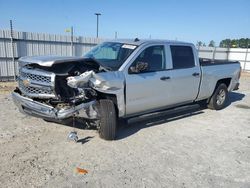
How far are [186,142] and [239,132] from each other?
5.43 feet

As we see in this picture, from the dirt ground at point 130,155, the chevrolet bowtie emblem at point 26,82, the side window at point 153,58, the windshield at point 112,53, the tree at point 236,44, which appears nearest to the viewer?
the dirt ground at point 130,155

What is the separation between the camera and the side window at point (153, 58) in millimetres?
5277

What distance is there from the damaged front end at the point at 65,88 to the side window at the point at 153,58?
72 cm

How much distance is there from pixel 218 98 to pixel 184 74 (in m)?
2.23

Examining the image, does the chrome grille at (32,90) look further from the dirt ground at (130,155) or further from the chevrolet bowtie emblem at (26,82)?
the dirt ground at (130,155)

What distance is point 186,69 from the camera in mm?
6160

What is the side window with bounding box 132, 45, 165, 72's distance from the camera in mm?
5277

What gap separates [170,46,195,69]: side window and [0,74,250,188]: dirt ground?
1.43 metres

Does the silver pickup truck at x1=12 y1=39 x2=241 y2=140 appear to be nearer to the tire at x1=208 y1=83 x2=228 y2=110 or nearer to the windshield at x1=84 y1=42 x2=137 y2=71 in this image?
the windshield at x1=84 y1=42 x2=137 y2=71

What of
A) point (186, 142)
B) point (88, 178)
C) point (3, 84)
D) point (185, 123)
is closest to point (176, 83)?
point (185, 123)

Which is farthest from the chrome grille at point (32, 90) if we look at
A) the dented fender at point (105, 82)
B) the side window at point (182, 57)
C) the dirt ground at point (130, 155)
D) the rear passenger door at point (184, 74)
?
the side window at point (182, 57)

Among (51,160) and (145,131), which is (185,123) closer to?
(145,131)

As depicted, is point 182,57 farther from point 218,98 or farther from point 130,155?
point 130,155

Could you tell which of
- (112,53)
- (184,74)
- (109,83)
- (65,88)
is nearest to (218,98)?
(184,74)
